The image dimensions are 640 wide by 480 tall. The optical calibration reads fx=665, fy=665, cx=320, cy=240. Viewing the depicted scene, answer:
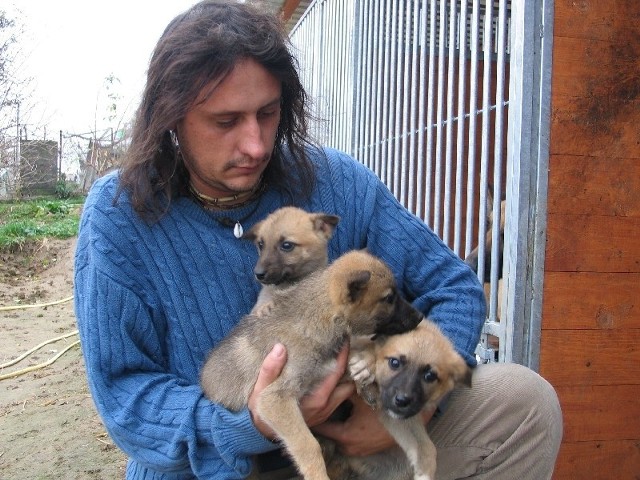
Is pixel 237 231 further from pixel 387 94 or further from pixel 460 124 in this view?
pixel 387 94

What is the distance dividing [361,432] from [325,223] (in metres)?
0.93

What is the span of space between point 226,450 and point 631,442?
2.36 meters

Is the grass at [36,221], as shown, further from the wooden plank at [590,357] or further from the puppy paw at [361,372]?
the puppy paw at [361,372]

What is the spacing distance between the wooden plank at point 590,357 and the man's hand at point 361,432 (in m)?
1.15

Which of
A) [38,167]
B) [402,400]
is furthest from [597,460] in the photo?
[38,167]

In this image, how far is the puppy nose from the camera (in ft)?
7.45

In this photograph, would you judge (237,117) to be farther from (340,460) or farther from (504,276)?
(504,276)

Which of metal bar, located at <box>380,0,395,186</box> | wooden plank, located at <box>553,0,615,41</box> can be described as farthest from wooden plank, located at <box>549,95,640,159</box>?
metal bar, located at <box>380,0,395,186</box>

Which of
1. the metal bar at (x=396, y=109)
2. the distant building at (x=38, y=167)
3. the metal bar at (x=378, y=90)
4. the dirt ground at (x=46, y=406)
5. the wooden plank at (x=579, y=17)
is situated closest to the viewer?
the wooden plank at (x=579, y=17)

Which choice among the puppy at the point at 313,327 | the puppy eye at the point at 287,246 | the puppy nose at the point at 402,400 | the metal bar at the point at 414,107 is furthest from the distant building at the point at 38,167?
the puppy nose at the point at 402,400

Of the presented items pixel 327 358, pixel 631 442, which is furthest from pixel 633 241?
pixel 327 358

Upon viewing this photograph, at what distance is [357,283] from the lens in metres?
2.41

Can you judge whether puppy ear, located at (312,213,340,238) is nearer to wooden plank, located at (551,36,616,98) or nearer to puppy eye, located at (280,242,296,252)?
puppy eye, located at (280,242,296,252)

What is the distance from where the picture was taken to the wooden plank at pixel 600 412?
3.41 meters
